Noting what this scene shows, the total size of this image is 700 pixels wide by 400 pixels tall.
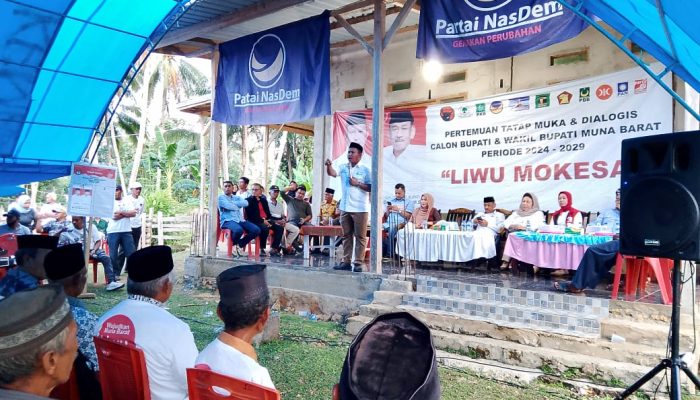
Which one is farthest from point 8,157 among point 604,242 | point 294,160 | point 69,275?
point 294,160

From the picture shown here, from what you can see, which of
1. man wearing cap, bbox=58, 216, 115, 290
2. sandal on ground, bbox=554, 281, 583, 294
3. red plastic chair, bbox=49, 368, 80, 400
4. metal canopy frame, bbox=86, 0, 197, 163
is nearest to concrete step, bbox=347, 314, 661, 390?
sandal on ground, bbox=554, 281, 583, 294

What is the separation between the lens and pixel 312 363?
17.3ft

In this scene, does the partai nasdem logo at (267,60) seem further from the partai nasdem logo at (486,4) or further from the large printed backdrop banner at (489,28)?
the partai nasdem logo at (486,4)

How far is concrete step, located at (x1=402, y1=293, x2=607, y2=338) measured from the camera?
5285mm

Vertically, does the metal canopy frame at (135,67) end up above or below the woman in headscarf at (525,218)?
above

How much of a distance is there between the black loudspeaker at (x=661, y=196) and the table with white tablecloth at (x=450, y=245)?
421cm

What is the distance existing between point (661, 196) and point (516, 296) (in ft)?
8.51

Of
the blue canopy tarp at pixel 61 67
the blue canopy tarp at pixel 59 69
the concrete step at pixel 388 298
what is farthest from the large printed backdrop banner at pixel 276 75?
the concrete step at pixel 388 298

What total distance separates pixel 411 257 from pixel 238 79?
4.42 meters

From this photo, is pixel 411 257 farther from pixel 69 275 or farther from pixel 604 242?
pixel 69 275

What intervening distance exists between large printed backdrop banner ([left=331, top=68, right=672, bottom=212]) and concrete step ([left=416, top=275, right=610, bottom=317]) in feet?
11.2

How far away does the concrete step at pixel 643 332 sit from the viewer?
4961 mm

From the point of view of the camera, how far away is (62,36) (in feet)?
19.5

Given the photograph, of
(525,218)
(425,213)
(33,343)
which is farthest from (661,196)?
(425,213)
